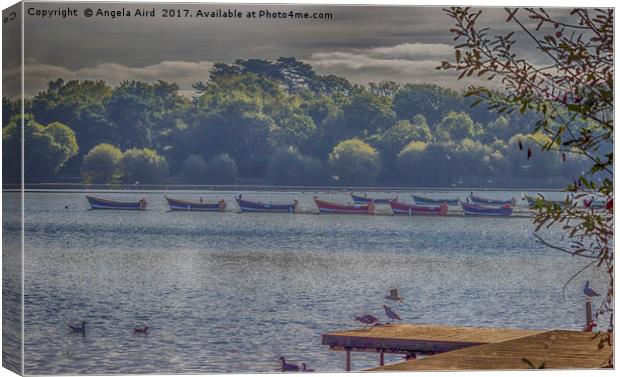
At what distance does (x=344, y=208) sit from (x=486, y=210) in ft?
3.44

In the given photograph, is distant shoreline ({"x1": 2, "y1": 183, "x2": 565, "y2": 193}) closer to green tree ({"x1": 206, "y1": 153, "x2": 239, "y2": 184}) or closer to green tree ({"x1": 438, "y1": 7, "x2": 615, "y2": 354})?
green tree ({"x1": 206, "y1": 153, "x2": 239, "y2": 184})

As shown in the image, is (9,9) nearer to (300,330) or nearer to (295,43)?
(295,43)

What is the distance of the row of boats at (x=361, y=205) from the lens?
8.95m

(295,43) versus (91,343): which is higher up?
(295,43)

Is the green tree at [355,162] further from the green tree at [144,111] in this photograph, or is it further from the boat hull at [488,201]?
the green tree at [144,111]

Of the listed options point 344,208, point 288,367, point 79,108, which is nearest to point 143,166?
point 79,108

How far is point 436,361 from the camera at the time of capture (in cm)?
861

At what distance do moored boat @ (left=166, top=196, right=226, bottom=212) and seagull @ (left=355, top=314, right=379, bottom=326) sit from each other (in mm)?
1210

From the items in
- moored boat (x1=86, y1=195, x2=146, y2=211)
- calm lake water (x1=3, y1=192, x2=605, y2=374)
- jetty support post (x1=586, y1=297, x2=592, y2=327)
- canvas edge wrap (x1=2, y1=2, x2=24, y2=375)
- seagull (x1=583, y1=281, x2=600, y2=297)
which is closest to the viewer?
canvas edge wrap (x1=2, y1=2, x2=24, y2=375)

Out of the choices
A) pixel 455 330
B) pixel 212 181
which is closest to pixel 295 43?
pixel 212 181

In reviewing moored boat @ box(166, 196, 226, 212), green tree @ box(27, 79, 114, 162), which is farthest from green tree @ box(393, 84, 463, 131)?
green tree @ box(27, 79, 114, 162)

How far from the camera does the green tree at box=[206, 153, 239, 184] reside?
902cm

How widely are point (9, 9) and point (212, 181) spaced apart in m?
1.78

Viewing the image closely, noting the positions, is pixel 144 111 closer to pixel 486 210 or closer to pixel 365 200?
pixel 365 200
